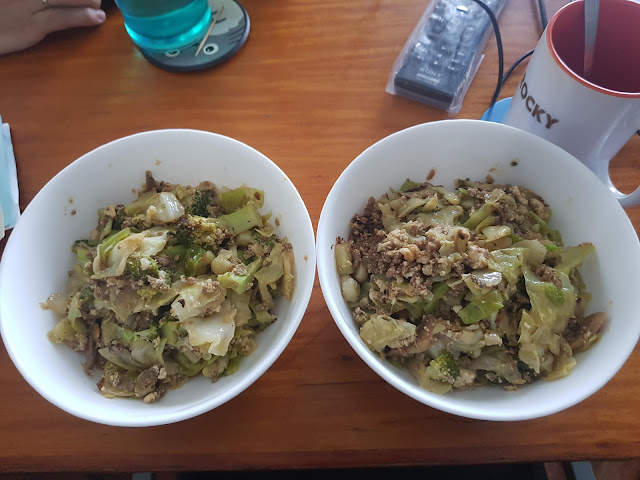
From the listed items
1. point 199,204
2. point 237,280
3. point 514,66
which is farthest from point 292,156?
point 514,66

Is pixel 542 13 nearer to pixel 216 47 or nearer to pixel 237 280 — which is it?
pixel 216 47

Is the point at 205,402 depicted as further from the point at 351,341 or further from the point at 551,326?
the point at 551,326

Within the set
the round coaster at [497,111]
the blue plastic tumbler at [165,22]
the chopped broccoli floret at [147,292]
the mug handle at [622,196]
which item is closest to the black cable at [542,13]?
the round coaster at [497,111]

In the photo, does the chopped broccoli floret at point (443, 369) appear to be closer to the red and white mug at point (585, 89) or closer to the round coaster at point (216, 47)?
the red and white mug at point (585, 89)

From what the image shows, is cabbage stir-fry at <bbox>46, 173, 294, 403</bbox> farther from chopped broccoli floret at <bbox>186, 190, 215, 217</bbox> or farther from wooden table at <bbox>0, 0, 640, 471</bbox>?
wooden table at <bbox>0, 0, 640, 471</bbox>

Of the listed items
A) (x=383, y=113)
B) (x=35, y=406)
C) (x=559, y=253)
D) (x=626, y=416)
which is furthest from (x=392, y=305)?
(x=35, y=406)

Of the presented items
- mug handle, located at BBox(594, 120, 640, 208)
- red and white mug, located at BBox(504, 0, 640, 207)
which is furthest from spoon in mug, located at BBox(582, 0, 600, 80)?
mug handle, located at BBox(594, 120, 640, 208)
